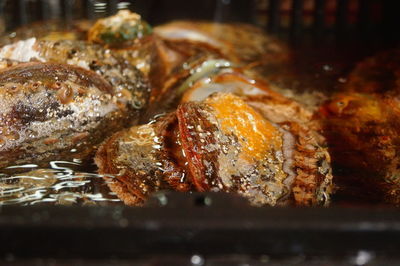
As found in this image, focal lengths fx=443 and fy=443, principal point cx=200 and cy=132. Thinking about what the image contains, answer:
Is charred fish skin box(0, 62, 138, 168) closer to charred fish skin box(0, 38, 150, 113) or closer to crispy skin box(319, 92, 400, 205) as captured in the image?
charred fish skin box(0, 38, 150, 113)

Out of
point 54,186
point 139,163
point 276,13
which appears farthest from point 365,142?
Result: point 276,13

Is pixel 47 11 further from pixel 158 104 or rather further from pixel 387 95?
pixel 387 95

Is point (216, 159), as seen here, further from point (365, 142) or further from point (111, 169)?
point (365, 142)

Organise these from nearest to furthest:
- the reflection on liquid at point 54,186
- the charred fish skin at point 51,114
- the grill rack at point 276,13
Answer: the reflection on liquid at point 54,186 → the charred fish skin at point 51,114 → the grill rack at point 276,13

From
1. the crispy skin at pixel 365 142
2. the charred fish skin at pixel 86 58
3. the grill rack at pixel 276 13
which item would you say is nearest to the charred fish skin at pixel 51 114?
the charred fish skin at pixel 86 58

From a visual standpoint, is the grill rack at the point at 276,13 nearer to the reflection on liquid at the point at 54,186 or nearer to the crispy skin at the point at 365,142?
the crispy skin at the point at 365,142
